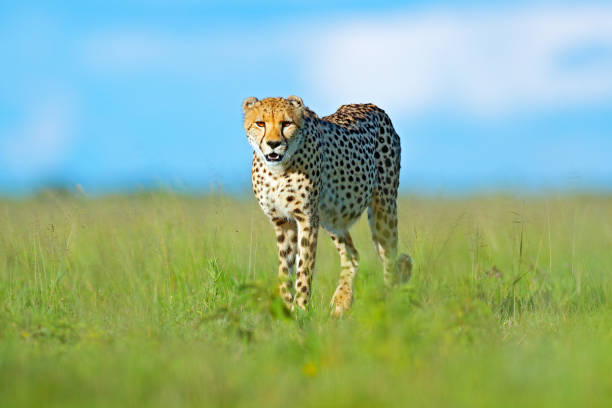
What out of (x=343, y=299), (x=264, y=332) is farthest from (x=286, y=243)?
(x=264, y=332)

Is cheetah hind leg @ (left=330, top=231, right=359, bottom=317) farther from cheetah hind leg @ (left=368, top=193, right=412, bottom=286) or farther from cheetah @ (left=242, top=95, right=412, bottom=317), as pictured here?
cheetah hind leg @ (left=368, top=193, right=412, bottom=286)

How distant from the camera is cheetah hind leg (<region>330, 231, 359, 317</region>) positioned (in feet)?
18.6

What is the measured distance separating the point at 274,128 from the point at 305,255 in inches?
35.5

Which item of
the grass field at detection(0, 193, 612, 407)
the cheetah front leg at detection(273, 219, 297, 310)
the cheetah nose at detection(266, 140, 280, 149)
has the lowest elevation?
the grass field at detection(0, 193, 612, 407)

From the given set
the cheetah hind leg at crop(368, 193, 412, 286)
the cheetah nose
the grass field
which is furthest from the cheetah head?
the cheetah hind leg at crop(368, 193, 412, 286)

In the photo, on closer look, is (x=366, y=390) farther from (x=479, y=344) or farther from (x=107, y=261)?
(x=107, y=261)

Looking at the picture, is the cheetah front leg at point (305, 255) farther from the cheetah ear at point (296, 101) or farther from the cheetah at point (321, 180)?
the cheetah ear at point (296, 101)

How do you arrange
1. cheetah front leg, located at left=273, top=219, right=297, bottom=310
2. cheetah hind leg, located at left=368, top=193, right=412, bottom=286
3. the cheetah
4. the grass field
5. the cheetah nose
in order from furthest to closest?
cheetah hind leg, located at left=368, top=193, right=412, bottom=286, cheetah front leg, located at left=273, top=219, right=297, bottom=310, the cheetah, the cheetah nose, the grass field

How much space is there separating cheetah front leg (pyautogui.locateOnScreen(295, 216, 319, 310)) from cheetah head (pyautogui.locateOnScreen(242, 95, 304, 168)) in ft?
1.46

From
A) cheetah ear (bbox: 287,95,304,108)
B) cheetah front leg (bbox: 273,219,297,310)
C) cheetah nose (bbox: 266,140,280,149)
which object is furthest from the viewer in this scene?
cheetah front leg (bbox: 273,219,297,310)

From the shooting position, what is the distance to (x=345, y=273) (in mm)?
5910

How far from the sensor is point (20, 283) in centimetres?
604

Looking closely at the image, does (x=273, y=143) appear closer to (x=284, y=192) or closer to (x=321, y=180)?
(x=284, y=192)

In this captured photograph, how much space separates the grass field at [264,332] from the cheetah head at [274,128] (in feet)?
2.80
